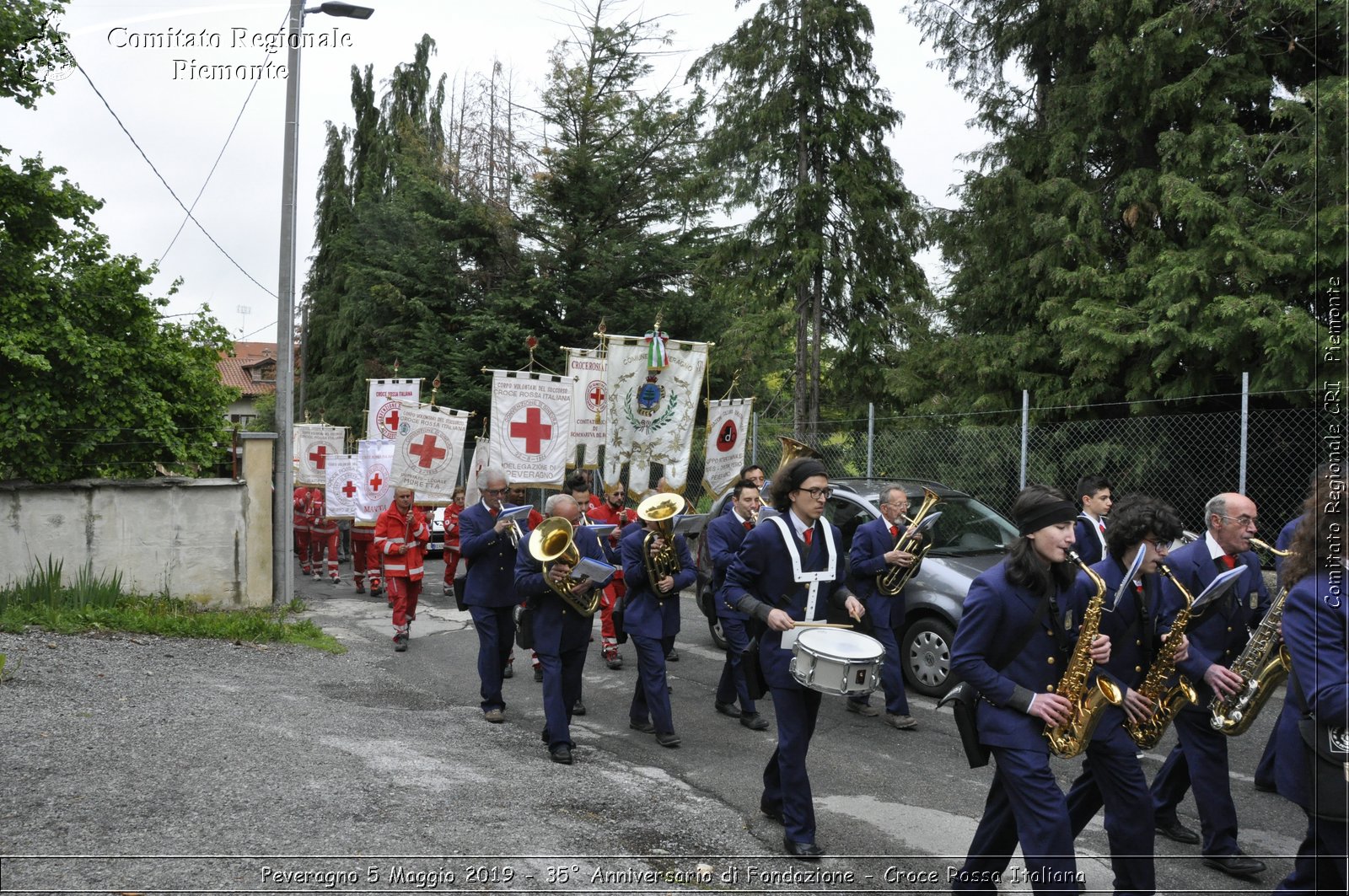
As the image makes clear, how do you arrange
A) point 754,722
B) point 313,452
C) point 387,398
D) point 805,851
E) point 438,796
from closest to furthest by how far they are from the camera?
point 805,851, point 438,796, point 754,722, point 387,398, point 313,452

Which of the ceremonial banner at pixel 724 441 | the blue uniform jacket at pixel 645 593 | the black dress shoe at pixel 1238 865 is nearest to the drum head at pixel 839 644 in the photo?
the black dress shoe at pixel 1238 865

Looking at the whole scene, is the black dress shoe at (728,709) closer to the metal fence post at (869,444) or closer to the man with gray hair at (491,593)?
the man with gray hair at (491,593)

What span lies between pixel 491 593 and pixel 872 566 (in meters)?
3.03

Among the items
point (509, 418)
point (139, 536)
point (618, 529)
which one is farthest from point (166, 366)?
point (618, 529)

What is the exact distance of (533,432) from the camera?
13.3m

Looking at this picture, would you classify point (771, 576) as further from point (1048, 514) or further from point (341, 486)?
point (341, 486)

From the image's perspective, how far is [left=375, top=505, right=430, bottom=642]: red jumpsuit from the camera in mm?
11656

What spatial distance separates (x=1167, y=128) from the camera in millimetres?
14500

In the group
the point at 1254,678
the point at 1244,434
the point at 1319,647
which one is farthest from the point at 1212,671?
the point at 1244,434

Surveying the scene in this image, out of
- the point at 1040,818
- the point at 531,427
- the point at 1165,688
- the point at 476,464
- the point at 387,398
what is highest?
the point at 387,398

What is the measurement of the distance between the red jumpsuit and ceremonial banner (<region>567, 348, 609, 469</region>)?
8.75 feet

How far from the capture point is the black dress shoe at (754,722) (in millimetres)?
8070

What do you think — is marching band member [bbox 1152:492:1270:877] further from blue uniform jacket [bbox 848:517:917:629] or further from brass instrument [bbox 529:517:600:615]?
brass instrument [bbox 529:517:600:615]

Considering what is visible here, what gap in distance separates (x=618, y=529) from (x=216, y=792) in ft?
17.3
